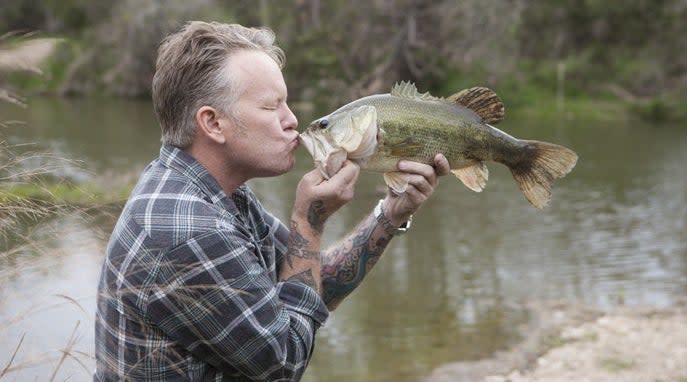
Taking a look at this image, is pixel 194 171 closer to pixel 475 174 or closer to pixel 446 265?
pixel 475 174

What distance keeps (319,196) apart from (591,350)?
4963 mm

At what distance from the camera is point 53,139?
734 inches

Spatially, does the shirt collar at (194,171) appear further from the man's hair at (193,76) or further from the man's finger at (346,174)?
the man's finger at (346,174)

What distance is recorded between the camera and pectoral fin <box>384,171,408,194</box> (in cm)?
307

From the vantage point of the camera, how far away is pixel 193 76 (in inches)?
103

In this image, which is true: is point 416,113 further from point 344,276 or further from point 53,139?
point 53,139

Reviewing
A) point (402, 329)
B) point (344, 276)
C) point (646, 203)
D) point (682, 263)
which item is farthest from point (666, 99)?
point (344, 276)

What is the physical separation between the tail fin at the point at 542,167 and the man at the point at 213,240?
0.92 meters

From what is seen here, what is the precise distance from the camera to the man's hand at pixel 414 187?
120 inches

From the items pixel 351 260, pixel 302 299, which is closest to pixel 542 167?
pixel 351 260

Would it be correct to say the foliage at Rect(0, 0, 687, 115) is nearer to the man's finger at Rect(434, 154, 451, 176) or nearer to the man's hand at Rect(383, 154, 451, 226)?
the man's hand at Rect(383, 154, 451, 226)

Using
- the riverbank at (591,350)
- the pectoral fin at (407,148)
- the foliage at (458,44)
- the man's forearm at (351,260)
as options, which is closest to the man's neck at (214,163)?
the pectoral fin at (407,148)

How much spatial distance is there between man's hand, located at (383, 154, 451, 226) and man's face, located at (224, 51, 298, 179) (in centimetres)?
54

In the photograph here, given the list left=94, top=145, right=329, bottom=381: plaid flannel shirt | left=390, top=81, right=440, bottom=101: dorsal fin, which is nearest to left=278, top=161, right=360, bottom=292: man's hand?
left=94, top=145, right=329, bottom=381: plaid flannel shirt
